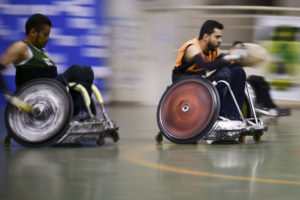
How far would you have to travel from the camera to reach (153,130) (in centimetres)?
1046

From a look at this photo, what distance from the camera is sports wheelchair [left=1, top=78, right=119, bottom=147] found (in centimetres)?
781

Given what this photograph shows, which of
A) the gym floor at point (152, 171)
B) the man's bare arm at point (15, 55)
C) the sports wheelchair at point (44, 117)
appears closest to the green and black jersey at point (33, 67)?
the man's bare arm at point (15, 55)

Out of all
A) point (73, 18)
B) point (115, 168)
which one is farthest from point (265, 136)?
point (73, 18)

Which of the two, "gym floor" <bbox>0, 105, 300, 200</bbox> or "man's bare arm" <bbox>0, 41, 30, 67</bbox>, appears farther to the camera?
"man's bare arm" <bbox>0, 41, 30, 67</bbox>

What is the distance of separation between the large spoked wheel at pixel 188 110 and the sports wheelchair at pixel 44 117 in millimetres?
934

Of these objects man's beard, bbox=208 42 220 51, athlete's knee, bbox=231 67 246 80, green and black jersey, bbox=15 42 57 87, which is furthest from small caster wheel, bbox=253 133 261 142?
green and black jersey, bbox=15 42 57 87

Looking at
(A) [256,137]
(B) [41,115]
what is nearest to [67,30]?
(A) [256,137]

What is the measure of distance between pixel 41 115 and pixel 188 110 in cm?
160

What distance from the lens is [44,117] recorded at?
789cm

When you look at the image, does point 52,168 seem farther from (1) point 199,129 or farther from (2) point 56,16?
(2) point 56,16

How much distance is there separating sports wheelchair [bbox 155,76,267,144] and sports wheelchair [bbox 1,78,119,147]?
0.95 m

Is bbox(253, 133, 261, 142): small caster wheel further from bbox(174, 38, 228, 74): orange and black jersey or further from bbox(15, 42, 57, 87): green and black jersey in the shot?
bbox(15, 42, 57, 87): green and black jersey

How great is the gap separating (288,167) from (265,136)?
A: 3.01 m

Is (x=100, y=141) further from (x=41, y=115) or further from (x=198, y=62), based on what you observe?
(x=198, y=62)
